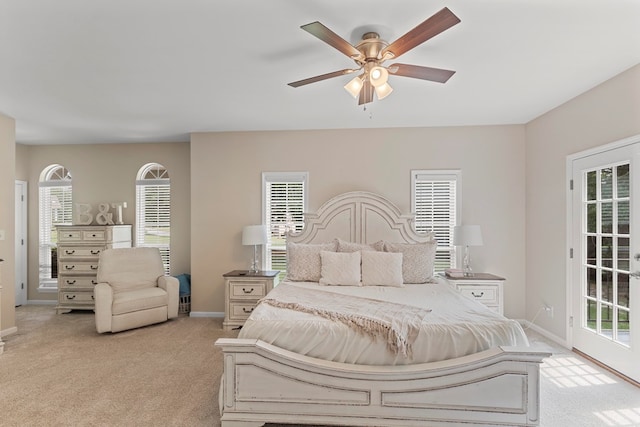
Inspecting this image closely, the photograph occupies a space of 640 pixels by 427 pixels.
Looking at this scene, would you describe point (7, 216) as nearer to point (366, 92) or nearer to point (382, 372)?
point (366, 92)

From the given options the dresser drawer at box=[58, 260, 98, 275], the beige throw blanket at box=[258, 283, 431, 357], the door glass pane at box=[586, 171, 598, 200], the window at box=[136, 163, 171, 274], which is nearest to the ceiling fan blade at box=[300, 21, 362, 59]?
the beige throw blanket at box=[258, 283, 431, 357]

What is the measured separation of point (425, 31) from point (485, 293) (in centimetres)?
A: 319

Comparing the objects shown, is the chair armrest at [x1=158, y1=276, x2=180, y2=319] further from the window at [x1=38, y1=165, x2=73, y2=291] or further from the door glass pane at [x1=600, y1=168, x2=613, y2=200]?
the door glass pane at [x1=600, y1=168, x2=613, y2=200]

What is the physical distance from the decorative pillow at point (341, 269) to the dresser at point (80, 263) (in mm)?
3517

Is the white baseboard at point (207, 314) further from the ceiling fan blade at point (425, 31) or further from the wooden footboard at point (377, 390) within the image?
the ceiling fan blade at point (425, 31)

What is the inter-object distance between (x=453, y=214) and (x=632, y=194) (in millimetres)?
1913

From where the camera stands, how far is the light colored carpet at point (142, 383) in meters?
2.37

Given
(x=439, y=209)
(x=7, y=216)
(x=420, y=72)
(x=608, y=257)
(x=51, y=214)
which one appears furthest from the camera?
(x=51, y=214)

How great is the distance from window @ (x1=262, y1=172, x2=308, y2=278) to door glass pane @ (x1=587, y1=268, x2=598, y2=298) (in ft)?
10.8

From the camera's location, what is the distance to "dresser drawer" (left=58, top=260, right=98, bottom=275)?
16.4 feet

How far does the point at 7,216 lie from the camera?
4.16 metres

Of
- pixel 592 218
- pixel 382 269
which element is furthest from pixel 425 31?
pixel 592 218

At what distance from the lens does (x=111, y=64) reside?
8.91 ft

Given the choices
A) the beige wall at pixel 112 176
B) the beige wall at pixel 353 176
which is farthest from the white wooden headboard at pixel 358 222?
the beige wall at pixel 112 176
